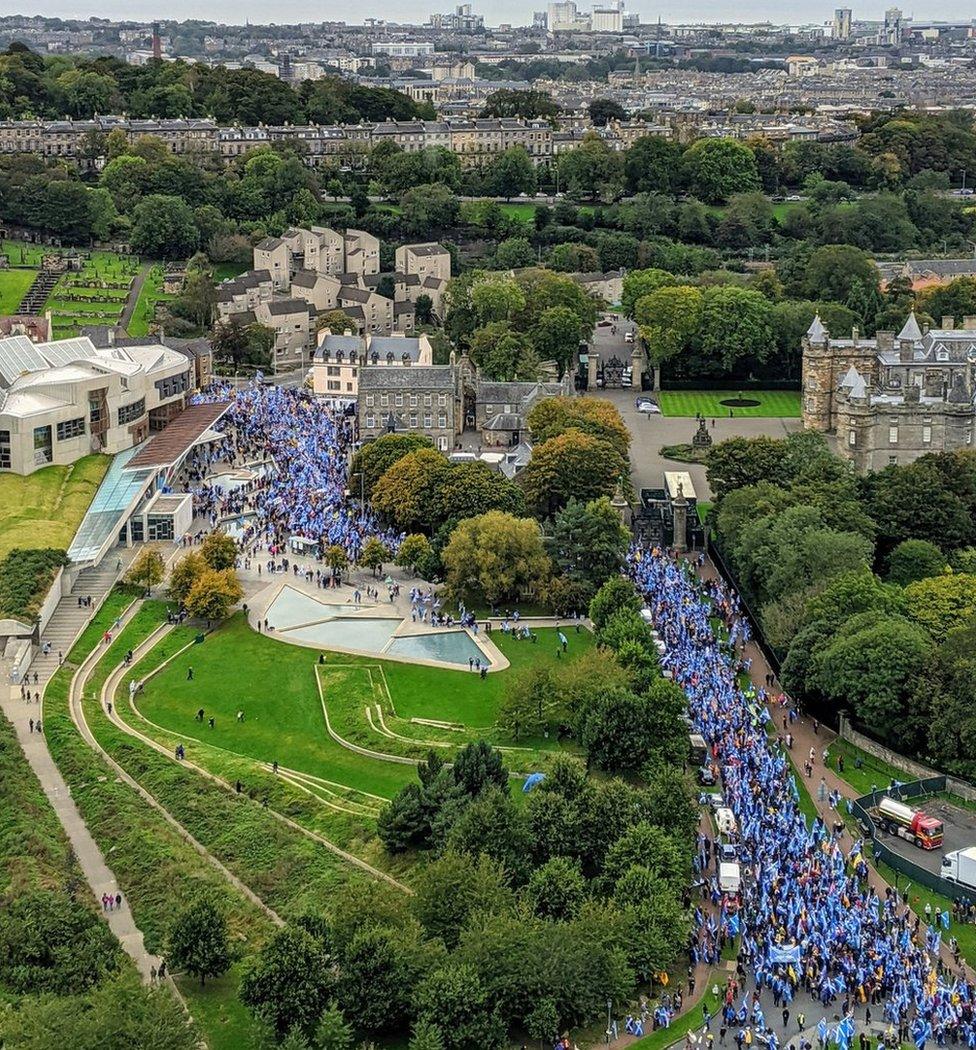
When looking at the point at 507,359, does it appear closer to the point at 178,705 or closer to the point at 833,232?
the point at 178,705

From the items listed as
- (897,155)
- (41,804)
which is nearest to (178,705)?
(41,804)

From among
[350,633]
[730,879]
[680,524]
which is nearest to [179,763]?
[350,633]

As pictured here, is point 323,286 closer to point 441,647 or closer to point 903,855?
point 441,647

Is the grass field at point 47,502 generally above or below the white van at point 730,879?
above

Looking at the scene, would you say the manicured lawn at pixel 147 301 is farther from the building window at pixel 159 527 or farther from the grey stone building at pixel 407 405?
the building window at pixel 159 527

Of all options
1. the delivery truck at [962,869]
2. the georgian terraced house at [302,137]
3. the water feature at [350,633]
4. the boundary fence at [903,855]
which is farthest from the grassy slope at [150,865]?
the georgian terraced house at [302,137]

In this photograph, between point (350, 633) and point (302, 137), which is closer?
point (350, 633)

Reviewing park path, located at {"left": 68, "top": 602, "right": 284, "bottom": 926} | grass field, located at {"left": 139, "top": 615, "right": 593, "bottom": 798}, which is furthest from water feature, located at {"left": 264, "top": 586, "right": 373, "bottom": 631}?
park path, located at {"left": 68, "top": 602, "right": 284, "bottom": 926}
